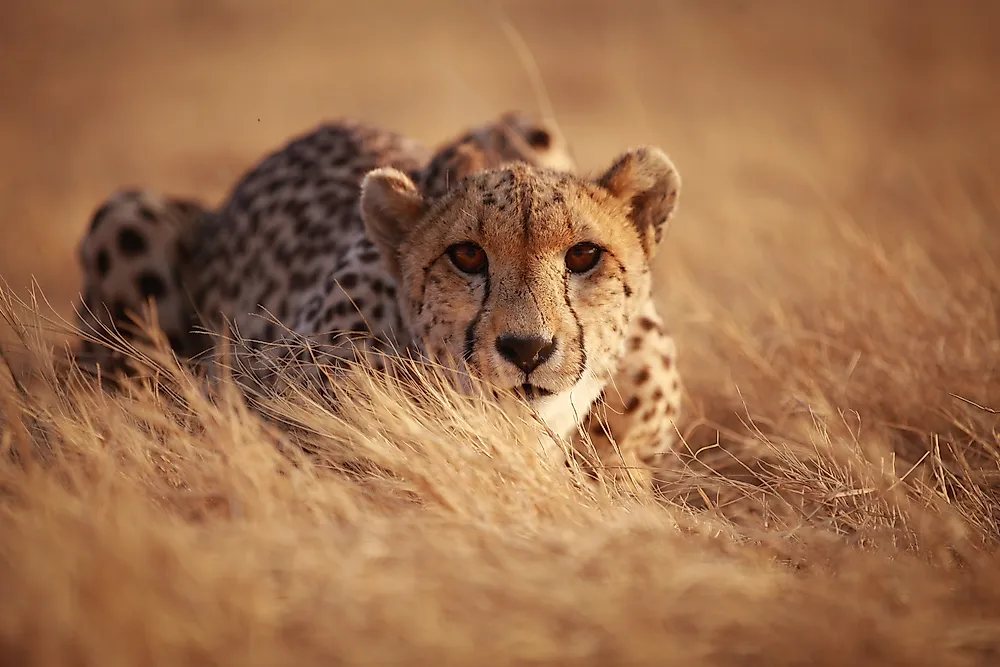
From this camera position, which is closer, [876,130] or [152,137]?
[876,130]

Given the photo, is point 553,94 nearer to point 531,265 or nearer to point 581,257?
point 581,257

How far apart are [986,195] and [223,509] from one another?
4.15 metres

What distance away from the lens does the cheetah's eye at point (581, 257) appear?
8.33 ft

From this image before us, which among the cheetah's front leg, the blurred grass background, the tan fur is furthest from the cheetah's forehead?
the blurred grass background

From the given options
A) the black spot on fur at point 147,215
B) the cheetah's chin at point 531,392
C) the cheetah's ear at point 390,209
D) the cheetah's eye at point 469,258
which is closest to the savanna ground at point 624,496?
the cheetah's chin at point 531,392

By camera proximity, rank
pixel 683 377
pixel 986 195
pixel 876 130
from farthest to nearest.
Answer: pixel 876 130 → pixel 986 195 → pixel 683 377

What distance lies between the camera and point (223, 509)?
206cm

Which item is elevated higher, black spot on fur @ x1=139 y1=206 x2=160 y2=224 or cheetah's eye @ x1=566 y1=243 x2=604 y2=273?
cheetah's eye @ x1=566 y1=243 x2=604 y2=273

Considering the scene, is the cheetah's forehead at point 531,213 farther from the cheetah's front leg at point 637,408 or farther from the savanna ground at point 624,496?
the cheetah's front leg at point 637,408

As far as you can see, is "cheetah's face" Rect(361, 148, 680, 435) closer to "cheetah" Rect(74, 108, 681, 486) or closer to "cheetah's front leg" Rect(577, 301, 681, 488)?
"cheetah" Rect(74, 108, 681, 486)

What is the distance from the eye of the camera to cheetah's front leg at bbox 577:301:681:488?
117 inches

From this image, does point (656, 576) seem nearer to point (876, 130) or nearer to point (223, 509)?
point (223, 509)

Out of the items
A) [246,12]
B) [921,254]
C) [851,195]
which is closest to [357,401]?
[921,254]

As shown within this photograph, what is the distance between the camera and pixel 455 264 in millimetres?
2600
